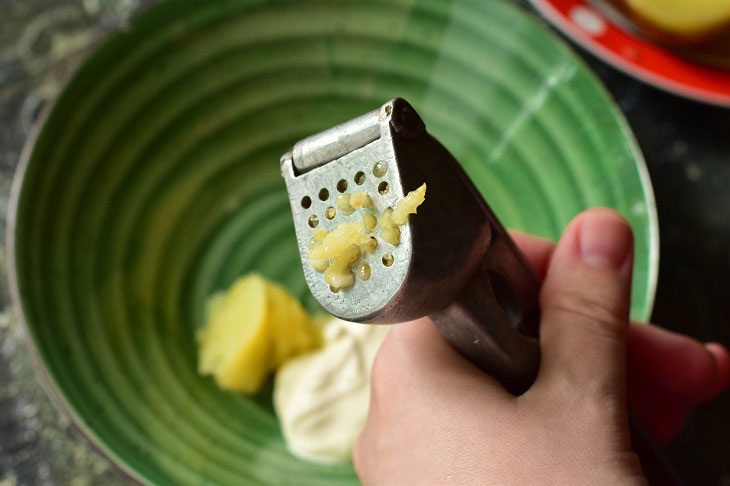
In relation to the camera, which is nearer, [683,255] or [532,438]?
[532,438]

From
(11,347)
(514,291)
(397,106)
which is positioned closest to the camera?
(397,106)

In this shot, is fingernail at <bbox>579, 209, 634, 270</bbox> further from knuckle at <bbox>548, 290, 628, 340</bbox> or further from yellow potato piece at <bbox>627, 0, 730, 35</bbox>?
yellow potato piece at <bbox>627, 0, 730, 35</bbox>

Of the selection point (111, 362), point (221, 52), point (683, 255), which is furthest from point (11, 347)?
point (683, 255)

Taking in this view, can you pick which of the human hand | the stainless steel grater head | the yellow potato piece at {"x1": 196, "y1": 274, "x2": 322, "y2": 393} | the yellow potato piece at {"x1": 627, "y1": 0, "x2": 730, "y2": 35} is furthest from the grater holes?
the yellow potato piece at {"x1": 627, "y1": 0, "x2": 730, "y2": 35}

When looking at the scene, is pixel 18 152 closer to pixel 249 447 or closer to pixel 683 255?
pixel 249 447

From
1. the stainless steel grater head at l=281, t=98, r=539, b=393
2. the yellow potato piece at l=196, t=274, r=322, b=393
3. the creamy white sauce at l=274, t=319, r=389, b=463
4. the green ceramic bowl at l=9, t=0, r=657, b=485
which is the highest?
the stainless steel grater head at l=281, t=98, r=539, b=393

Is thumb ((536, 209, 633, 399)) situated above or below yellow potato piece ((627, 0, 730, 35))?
below

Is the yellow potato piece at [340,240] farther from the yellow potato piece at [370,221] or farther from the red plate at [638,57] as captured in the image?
the red plate at [638,57]

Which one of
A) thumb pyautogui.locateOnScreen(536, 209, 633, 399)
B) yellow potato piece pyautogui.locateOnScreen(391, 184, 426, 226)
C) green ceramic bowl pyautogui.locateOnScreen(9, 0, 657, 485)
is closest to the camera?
yellow potato piece pyautogui.locateOnScreen(391, 184, 426, 226)
